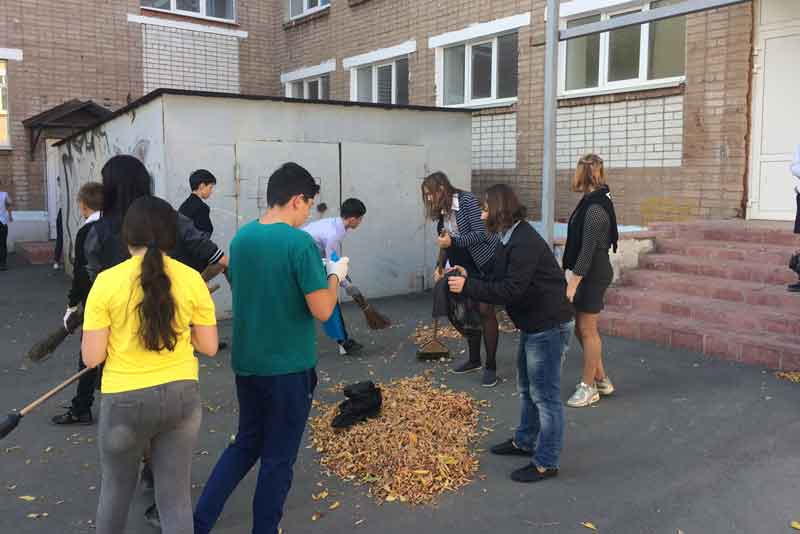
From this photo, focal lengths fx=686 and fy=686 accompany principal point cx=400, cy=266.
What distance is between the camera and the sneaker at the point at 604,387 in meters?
5.46

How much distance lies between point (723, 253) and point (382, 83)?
29.4 feet

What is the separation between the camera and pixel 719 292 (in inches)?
282

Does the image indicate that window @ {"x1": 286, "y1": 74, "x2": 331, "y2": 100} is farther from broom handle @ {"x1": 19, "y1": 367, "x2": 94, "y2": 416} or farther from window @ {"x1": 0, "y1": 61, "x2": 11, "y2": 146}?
broom handle @ {"x1": 19, "y1": 367, "x2": 94, "y2": 416}

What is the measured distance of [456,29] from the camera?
12.5 meters

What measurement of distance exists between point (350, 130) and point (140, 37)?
9.45 m

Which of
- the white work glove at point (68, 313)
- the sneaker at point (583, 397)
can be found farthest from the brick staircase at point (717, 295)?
the white work glove at point (68, 313)

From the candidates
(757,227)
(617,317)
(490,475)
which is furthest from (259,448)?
(757,227)

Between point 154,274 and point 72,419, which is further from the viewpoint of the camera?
point 72,419

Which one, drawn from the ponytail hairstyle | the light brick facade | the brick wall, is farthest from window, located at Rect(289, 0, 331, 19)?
the ponytail hairstyle

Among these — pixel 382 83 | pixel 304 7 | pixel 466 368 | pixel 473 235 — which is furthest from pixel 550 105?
pixel 304 7

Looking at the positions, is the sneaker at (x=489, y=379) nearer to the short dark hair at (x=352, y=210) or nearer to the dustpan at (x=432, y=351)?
the dustpan at (x=432, y=351)

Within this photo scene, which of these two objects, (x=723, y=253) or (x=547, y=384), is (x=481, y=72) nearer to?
(x=723, y=253)

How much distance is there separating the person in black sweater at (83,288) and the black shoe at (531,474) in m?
2.87

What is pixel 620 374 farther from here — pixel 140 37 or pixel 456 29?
pixel 140 37
